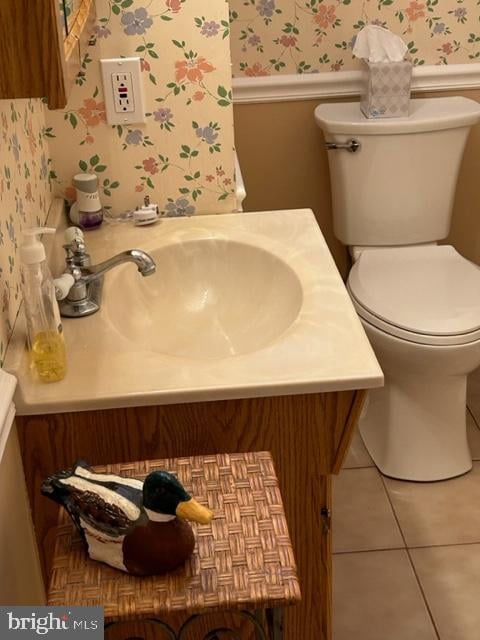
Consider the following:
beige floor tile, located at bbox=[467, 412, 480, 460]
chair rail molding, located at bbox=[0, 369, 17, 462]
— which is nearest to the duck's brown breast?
chair rail molding, located at bbox=[0, 369, 17, 462]

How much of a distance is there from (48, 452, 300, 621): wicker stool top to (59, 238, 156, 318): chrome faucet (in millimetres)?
396

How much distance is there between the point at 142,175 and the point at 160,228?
12cm

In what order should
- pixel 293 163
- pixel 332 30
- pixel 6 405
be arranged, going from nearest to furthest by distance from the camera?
pixel 6 405, pixel 332 30, pixel 293 163

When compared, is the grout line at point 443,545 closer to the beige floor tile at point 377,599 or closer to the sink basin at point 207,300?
the beige floor tile at point 377,599

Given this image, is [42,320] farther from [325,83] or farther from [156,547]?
[325,83]

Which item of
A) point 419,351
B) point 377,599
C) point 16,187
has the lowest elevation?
point 377,599

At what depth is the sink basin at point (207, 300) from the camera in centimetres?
152

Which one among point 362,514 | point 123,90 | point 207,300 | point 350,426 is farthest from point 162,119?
point 362,514

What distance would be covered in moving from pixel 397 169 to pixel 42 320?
54.6 inches

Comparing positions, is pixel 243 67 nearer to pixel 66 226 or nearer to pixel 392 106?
pixel 392 106

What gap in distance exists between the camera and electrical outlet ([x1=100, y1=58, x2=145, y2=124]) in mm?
1615

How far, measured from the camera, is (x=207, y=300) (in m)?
1.65

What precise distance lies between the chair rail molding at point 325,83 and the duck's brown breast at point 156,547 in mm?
1697

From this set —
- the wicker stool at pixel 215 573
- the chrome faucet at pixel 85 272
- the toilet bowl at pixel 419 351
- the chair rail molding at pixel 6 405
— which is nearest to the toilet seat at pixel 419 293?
the toilet bowl at pixel 419 351
